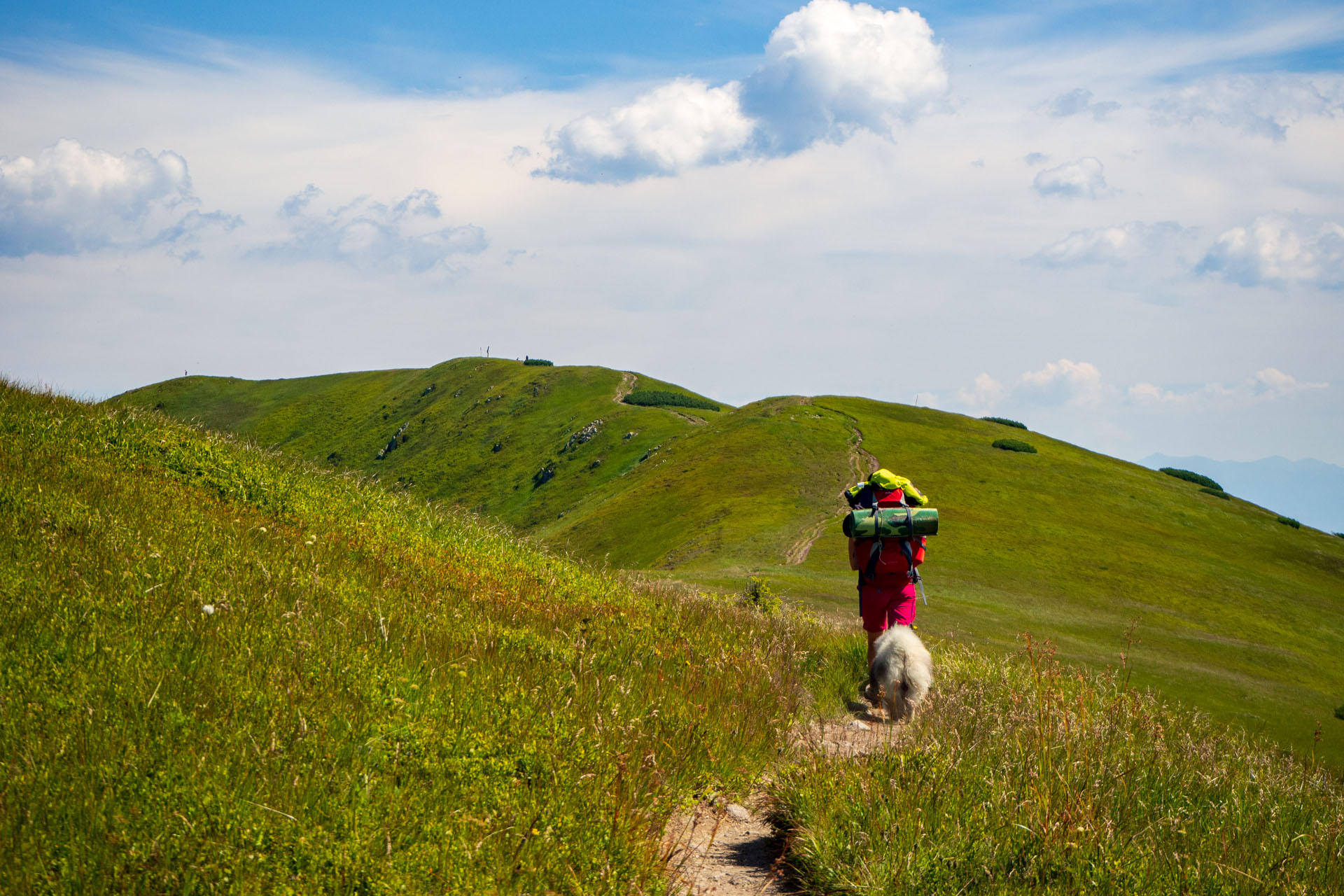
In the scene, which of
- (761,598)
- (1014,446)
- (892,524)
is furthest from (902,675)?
(1014,446)

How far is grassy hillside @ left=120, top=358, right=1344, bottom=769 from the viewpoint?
25.2 m

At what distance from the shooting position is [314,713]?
423cm

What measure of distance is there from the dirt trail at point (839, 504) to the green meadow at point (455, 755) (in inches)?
927

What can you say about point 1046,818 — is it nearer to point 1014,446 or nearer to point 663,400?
point 1014,446

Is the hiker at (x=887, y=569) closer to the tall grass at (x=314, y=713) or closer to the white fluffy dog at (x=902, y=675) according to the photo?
the white fluffy dog at (x=902, y=675)

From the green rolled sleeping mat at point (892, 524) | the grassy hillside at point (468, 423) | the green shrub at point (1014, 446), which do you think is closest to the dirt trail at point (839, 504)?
the green shrub at point (1014, 446)

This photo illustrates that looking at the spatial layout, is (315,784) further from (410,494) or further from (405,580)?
(410,494)

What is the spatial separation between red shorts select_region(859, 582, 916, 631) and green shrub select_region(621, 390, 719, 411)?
353 ft

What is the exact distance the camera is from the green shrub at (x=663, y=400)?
119m

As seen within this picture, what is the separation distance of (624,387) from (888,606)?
123281mm

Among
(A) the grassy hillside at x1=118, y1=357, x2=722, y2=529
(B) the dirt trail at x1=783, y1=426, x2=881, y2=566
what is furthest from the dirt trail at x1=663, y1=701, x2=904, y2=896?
(A) the grassy hillside at x1=118, y1=357, x2=722, y2=529

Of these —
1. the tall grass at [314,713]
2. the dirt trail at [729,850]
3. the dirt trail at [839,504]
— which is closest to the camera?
the tall grass at [314,713]

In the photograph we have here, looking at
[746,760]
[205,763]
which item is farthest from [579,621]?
[205,763]

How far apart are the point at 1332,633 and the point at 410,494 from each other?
4015 cm
